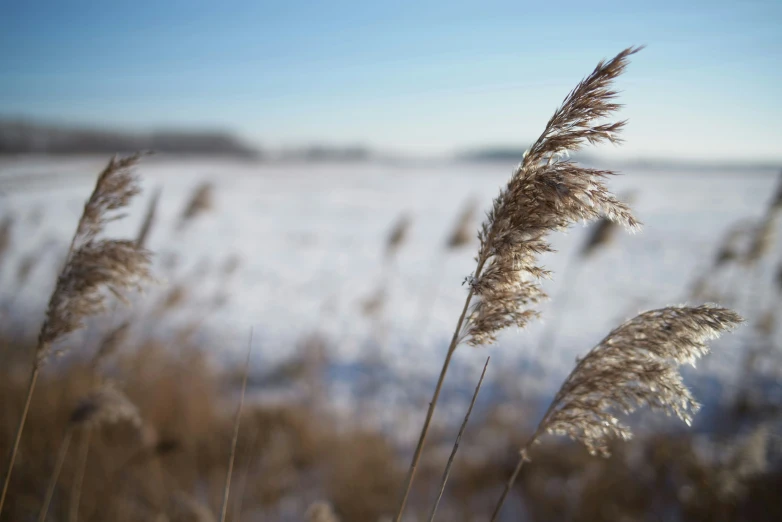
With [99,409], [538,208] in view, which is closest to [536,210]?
[538,208]

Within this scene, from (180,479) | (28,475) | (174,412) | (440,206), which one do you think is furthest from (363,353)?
(440,206)

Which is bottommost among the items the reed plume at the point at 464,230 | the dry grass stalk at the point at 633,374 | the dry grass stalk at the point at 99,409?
the dry grass stalk at the point at 99,409

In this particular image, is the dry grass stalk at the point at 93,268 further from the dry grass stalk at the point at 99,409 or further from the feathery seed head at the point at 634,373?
the feathery seed head at the point at 634,373

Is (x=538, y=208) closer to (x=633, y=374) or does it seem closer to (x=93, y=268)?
(x=633, y=374)

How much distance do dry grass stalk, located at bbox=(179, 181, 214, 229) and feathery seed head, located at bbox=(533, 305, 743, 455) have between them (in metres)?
4.46

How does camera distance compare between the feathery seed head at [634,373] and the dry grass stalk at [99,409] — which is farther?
the dry grass stalk at [99,409]

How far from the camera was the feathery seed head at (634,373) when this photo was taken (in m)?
1.14

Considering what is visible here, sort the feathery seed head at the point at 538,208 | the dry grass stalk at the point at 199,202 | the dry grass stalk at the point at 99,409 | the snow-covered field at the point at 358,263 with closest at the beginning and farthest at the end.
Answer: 1. the feathery seed head at the point at 538,208
2. the dry grass stalk at the point at 99,409
3. the dry grass stalk at the point at 199,202
4. the snow-covered field at the point at 358,263

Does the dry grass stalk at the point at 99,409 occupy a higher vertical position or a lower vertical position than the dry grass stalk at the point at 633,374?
lower

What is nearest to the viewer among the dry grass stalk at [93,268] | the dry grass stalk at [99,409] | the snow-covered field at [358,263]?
the dry grass stalk at [93,268]

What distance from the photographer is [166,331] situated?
24.0ft

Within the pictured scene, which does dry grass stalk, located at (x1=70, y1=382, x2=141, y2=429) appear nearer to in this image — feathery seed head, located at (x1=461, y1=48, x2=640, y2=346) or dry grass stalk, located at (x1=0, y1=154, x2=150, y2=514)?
dry grass stalk, located at (x1=0, y1=154, x2=150, y2=514)

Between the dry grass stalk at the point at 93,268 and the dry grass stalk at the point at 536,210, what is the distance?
4.24 feet

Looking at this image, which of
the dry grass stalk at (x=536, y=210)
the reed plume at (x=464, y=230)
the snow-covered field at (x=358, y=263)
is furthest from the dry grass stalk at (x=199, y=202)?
the dry grass stalk at (x=536, y=210)
